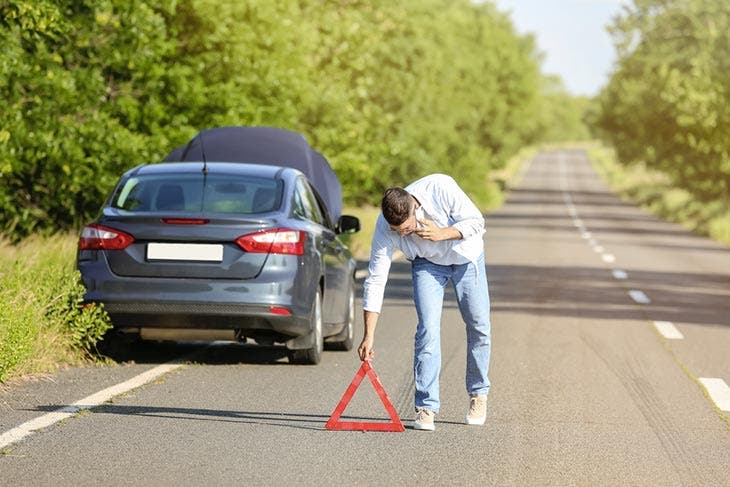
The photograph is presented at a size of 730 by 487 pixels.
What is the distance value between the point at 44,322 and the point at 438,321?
139 inches

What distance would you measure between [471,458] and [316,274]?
12.3 ft

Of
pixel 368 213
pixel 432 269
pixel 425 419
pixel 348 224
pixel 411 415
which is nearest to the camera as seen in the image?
pixel 425 419

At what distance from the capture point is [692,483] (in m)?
6.95

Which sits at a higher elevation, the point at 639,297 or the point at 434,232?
the point at 434,232

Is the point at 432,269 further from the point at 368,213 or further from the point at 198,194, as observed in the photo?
the point at 368,213

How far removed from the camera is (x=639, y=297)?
19062 mm

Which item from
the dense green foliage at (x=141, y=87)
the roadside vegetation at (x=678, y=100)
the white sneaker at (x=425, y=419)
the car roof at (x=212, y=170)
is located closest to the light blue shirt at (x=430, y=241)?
the white sneaker at (x=425, y=419)

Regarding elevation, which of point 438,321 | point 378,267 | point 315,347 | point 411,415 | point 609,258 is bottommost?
point 609,258

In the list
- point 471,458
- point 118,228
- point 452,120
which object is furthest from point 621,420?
point 452,120

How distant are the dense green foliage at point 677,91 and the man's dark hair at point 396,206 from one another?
141 feet

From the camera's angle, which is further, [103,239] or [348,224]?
[348,224]

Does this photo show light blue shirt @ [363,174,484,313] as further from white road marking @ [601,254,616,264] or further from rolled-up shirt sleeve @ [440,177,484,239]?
white road marking @ [601,254,616,264]

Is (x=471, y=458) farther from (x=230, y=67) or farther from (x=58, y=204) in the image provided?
(x=230, y=67)

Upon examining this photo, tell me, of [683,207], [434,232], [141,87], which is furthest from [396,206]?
[683,207]
